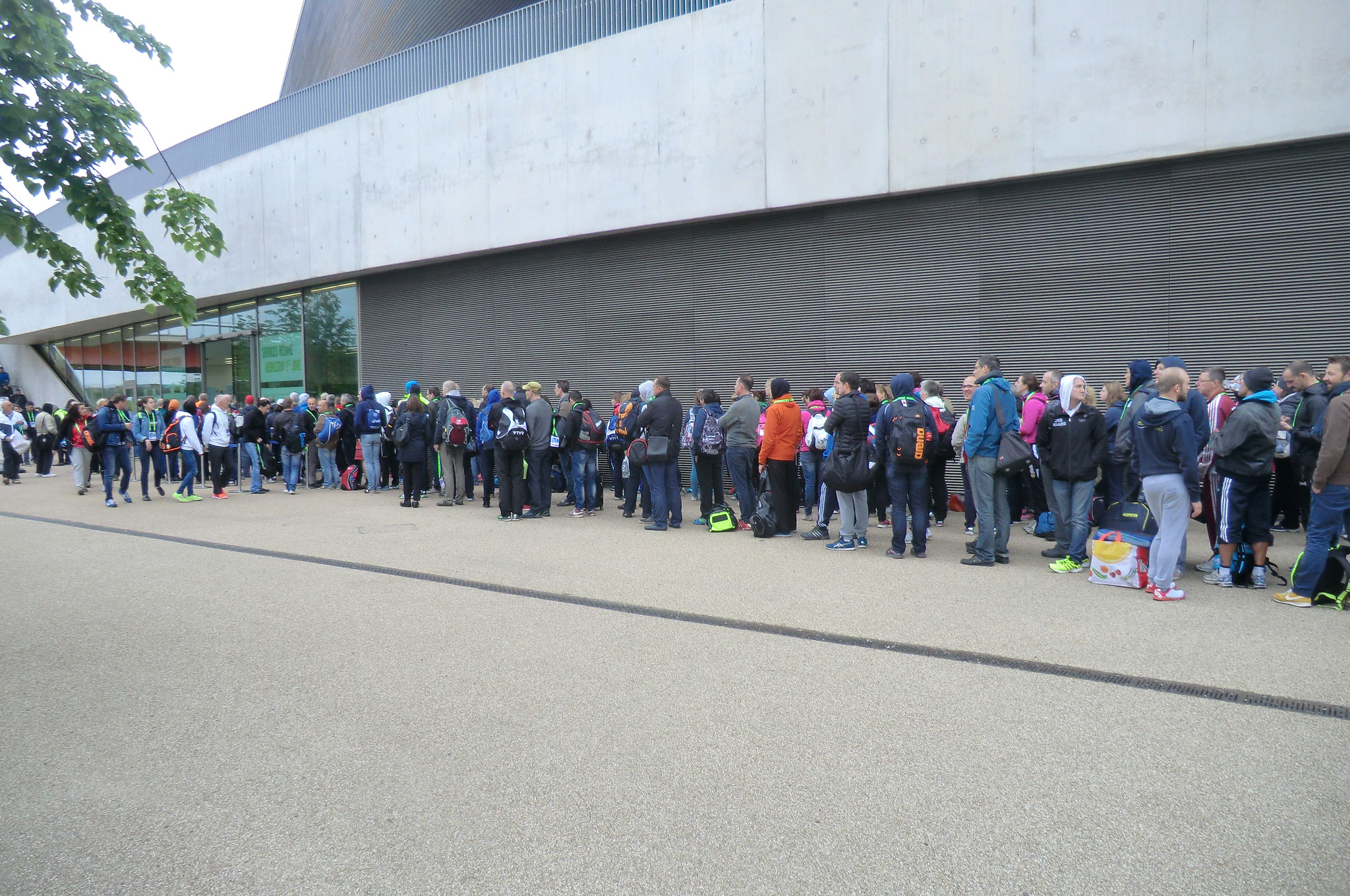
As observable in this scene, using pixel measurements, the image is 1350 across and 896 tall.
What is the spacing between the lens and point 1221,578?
775 cm

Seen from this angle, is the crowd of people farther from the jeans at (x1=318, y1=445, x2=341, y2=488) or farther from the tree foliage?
the tree foliage

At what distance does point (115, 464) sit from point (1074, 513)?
594 inches

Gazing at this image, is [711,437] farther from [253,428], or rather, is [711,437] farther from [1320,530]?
[253,428]

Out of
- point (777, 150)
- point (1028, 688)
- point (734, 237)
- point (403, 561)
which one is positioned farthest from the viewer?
point (734, 237)

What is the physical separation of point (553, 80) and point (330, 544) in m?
11.0

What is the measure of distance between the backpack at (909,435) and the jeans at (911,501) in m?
0.16

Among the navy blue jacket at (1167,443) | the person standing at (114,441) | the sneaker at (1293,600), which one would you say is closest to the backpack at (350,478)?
the person standing at (114,441)

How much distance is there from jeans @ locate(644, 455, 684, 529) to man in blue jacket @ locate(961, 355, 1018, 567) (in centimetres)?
406

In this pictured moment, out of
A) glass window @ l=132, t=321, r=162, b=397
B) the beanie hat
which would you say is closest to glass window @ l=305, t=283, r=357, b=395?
glass window @ l=132, t=321, r=162, b=397

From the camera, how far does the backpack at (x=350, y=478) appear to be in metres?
17.1

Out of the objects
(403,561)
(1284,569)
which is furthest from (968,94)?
(403,561)

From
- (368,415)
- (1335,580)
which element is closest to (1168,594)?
(1335,580)

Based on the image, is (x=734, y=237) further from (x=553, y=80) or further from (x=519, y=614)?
(x=519, y=614)

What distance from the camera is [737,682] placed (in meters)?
5.14
